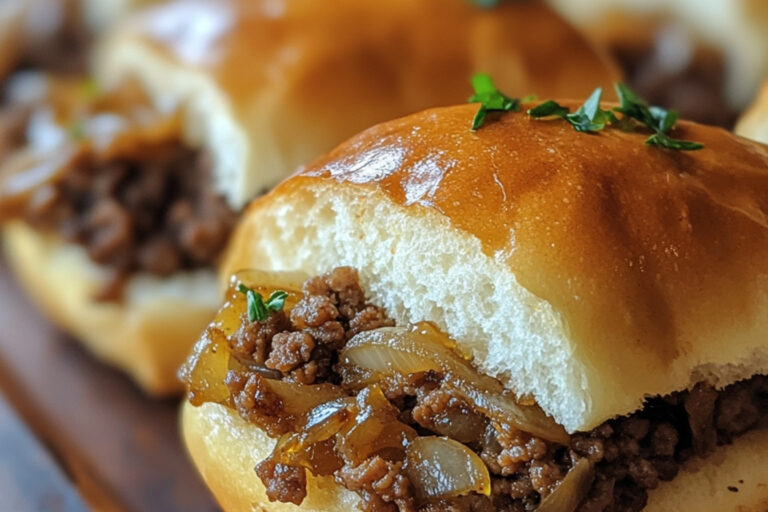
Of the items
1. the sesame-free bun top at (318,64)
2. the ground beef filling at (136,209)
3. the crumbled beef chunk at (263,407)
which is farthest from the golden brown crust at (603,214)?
the ground beef filling at (136,209)

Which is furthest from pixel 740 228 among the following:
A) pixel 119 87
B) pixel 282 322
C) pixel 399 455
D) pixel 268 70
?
pixel 119 87

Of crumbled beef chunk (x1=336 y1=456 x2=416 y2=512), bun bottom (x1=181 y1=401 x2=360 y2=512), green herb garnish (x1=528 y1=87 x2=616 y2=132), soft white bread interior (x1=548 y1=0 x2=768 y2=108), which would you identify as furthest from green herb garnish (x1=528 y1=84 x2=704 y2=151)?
soft white bread interior (x1=548 y1=0 x2=768 y2=108)

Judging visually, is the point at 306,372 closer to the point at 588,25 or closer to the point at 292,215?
the point at 292,215

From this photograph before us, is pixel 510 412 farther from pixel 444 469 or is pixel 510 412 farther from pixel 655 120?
pixel 655 120

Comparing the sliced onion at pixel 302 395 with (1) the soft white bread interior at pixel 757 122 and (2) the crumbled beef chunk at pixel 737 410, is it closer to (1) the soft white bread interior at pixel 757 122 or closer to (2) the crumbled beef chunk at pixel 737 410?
(2) the crumbled beef chunk at pixel 737 410

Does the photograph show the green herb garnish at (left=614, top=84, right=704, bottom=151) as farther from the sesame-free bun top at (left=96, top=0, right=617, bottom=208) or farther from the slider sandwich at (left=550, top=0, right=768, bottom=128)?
the slider sandwich at (left=550, top=0, right=768, bottom=128)

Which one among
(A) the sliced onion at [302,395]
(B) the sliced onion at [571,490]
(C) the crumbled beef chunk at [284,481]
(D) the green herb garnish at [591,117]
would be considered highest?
(D) the green herb garnish at [591,117]

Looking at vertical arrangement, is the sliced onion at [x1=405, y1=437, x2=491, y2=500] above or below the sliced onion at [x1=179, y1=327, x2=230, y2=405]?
below
